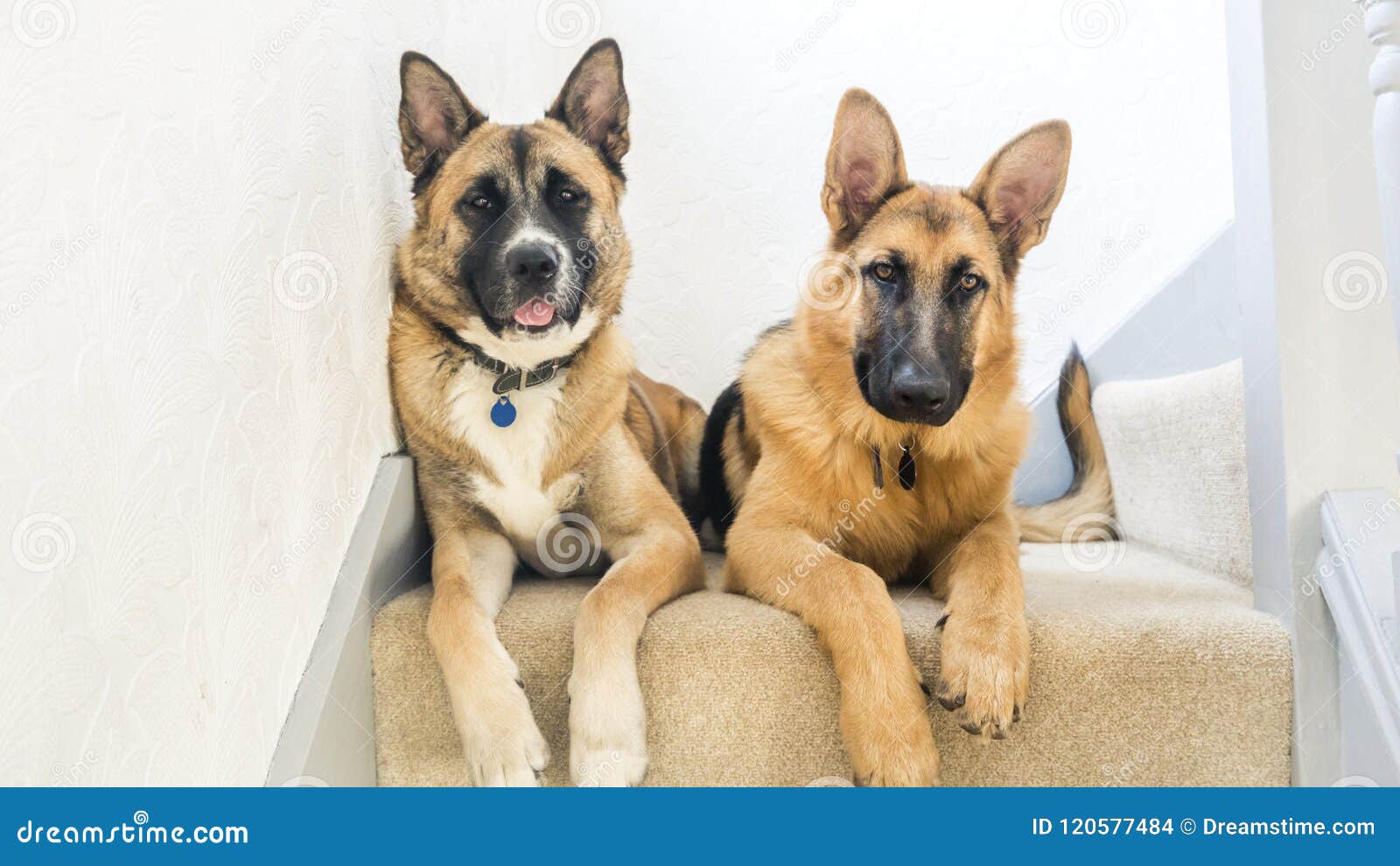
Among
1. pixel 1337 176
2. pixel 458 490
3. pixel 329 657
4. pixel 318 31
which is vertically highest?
pixel 318 31

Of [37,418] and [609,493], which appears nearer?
[37,418]

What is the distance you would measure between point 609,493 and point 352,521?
0.43 metres

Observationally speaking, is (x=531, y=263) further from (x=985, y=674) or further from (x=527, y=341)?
(x=985, y=674)

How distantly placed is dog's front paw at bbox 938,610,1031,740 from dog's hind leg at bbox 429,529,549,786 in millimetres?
531

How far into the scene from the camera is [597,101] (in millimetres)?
1707

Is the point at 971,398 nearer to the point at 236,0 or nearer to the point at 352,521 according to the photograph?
the point at 352,521

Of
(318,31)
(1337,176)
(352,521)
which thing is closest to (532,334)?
(352,521)

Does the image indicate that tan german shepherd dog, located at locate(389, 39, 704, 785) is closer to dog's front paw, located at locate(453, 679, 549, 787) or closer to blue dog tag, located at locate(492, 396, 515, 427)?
blue dog tag, located at locate(492, 396, 515, 427)

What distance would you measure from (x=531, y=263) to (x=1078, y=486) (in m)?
1.45

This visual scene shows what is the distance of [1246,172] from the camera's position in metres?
1.40

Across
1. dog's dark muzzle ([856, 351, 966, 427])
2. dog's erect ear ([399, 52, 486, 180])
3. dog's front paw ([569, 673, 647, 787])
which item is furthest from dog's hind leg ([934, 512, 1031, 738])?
dog's erect ear ([399, 52, 486, 180])

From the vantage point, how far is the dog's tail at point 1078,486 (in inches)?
82.0

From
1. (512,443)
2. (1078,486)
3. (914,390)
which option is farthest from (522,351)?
(1078,486)

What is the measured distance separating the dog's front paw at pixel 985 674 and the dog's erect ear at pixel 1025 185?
0.75 m
